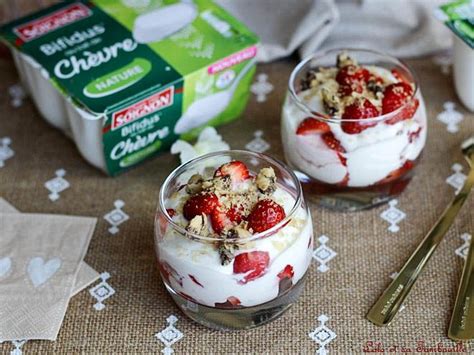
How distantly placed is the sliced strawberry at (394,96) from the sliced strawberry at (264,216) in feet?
0.96

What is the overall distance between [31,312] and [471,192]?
0.73 metres

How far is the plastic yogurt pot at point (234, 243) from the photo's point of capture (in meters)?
0.97

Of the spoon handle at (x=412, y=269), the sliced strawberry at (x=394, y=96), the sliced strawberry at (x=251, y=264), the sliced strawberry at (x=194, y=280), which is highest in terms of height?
the sliced strawberry at (x=394, y=96)

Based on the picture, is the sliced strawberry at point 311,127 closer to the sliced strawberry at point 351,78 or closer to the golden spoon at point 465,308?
the sliced strawberry at point 351,78

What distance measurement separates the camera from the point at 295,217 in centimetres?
102

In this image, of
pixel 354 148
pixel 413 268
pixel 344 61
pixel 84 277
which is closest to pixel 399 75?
pixel 344 61

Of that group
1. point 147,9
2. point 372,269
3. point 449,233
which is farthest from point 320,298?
point 147,9

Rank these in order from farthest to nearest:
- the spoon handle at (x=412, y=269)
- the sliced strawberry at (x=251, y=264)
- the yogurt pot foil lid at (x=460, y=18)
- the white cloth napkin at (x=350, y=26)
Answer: the white cloth napkin at (x=350, y=26)
the yogurt pot foil lid at (x=460, y=18)
the spoon handle at (x=412, y=269)
the sliced strawberry at (x=251, y=264)

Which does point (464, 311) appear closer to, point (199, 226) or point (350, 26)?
point (199, 226)

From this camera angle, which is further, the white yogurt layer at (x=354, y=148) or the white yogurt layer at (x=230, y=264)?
the white yogurt layer at (x=354, y=148)

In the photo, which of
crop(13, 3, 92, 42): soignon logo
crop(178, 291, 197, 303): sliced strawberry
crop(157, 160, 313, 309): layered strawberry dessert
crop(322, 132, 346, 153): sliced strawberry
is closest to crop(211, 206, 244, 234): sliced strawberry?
crop(157, 160, 313, 309): layered strawberry dessert

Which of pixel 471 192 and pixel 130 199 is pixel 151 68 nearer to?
pixel 130 199

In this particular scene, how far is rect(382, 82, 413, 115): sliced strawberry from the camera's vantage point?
3.85 ft

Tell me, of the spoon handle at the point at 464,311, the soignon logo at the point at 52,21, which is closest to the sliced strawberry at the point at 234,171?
the spoon handle at the point at 464,311
